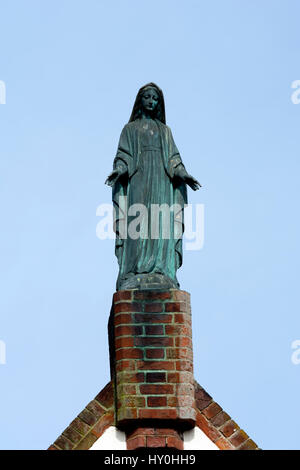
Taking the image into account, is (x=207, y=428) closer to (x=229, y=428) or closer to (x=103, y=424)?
(x=229, y=428)

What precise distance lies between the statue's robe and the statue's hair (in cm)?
9

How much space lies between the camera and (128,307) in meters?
15.3

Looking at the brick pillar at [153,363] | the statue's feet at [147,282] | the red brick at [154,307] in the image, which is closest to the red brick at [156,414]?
the brick pillar at [153,363]

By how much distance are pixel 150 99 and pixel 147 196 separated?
59.0 inches

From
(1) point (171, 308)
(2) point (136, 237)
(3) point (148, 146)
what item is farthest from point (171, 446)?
(3) point (148, 146)

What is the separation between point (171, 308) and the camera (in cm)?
1530

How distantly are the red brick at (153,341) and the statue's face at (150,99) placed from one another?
3.40 meters

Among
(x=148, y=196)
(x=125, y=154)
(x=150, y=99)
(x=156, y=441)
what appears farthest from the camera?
(x=150, y=99)

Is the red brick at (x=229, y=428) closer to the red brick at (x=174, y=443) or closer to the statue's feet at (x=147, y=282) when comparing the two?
the red brick at (x=174, y=443)

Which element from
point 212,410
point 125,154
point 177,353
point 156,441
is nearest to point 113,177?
point 125,154

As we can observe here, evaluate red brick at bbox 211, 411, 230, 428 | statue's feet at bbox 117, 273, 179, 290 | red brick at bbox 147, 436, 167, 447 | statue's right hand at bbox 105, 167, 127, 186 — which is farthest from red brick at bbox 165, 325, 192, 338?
statue's right hand at bbox 105, 167, 127, 186
